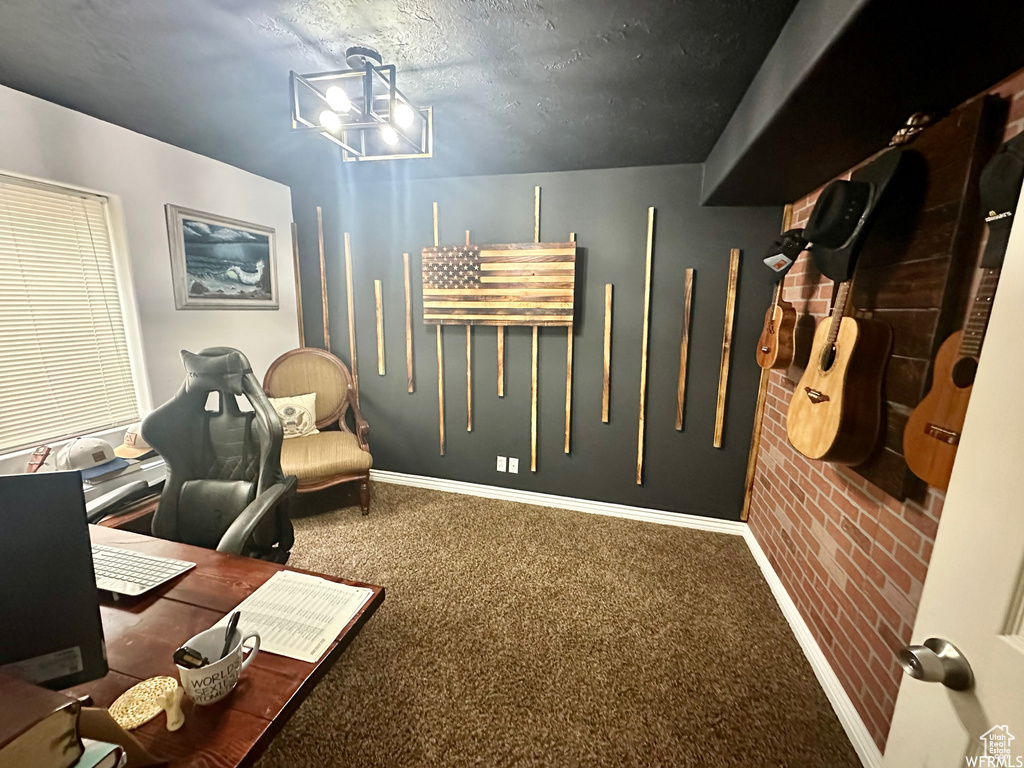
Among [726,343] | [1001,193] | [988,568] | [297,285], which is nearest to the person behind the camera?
[988,568]

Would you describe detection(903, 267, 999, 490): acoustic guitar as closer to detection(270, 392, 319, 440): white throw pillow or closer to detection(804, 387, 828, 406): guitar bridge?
detection(804, 387, 828, 406): guitar bridge

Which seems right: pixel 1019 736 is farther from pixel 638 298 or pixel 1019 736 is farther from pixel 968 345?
pixel 638 298

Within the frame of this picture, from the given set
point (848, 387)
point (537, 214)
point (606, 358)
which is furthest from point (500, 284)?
point (848, 387)

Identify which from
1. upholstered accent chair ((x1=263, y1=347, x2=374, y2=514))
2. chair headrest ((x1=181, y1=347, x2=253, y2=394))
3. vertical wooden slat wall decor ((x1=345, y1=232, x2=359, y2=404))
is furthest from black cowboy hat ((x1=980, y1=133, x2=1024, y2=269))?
vertical wooden slat wall decor ((x1=345, y1=232, x2=359, y2=404))

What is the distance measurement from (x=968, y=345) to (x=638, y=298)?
172 centimetres

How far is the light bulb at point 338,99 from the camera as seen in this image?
1.43m

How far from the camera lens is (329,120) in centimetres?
148

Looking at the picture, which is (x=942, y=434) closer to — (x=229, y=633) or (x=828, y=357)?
(x=828, y=357)

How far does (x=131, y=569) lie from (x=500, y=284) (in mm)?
2265

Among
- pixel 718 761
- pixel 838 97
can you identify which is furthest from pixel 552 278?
pixel 718 761

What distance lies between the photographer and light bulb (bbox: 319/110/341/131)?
57.9 inches

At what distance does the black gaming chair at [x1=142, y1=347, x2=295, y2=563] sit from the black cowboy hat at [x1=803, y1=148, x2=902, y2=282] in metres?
2.19

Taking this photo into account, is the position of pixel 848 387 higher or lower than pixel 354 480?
higher

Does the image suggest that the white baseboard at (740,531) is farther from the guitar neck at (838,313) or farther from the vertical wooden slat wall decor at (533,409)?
the guitar neck at (838,313)
